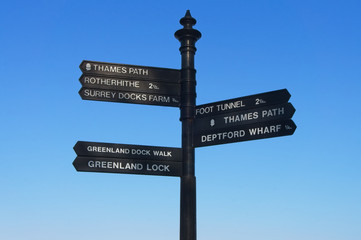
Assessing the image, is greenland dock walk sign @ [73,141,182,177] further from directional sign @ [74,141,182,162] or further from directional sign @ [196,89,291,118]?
directional sign @ [196,89,291,118]

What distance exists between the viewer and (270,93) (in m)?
8.34

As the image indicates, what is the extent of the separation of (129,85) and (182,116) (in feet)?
3.63

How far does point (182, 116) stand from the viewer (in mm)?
8906

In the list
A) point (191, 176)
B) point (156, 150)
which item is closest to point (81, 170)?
point (156, 150)

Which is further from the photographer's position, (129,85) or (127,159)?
(129,85)

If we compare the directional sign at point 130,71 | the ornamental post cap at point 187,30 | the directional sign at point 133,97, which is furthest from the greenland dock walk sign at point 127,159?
the ornamental post cap at point 187,30

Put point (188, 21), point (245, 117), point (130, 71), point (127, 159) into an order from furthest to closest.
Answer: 1. point (188, 21)
2. point (130, 71)
3. point (127, 159)
4. point (245, 117)

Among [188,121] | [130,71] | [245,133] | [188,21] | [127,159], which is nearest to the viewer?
[245,133]

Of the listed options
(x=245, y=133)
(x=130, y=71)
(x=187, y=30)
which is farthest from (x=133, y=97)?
(x=245, y=133)

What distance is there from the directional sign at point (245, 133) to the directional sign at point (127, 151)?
0.47 meters

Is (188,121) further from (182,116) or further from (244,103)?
(244,103)

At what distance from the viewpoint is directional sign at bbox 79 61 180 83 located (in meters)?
8.98

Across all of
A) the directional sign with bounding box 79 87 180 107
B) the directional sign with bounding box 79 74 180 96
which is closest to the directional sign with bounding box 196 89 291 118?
the directional sign with bounding box 79 87 180 107

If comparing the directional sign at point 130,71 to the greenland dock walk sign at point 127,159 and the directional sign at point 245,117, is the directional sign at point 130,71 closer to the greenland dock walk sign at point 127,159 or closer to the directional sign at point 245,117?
the directional sign at point 245,117
